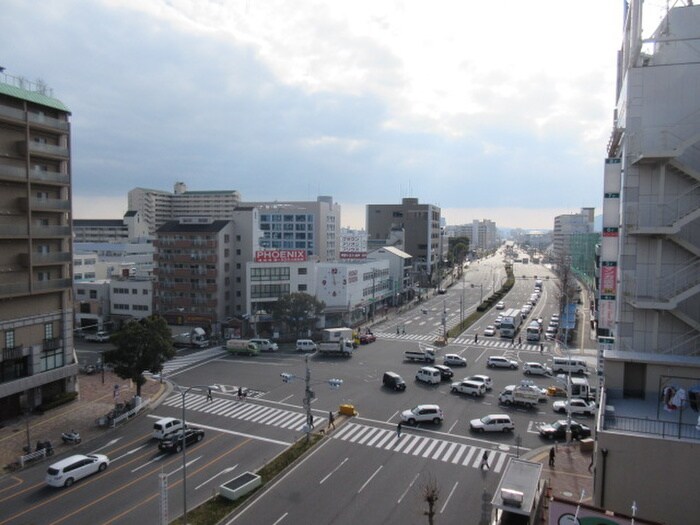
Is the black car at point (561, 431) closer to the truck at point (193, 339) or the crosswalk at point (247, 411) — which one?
the crosswalk at point (247, 411)

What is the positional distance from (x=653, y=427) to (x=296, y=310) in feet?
145

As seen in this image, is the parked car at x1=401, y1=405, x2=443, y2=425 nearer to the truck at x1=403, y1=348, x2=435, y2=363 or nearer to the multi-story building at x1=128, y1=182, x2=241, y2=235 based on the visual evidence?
the truck at x1=403, y1=348, x2=435, y2=363

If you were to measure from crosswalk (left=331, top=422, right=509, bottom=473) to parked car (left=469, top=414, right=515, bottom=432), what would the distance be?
2.24 m

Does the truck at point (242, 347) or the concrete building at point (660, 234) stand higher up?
the concrete building at point (660, 234)

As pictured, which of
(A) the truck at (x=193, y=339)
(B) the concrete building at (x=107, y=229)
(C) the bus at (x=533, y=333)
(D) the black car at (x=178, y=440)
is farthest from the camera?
(B) the concrete building at (x=107, y=229)

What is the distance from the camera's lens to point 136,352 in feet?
110

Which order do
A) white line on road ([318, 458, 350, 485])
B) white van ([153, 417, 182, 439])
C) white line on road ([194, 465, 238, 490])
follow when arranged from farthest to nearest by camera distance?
white van ([153, 417, 182, 439]), white line on road ([318, 458, 350, 485]), white line on road ([194, 465, 238, 490])

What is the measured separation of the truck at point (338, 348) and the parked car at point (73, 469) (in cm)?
2605

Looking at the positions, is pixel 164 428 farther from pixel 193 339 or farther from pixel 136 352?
pixel 193 339

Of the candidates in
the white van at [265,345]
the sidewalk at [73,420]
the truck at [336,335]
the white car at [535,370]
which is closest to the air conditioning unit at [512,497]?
the sidewalk at [73,420]

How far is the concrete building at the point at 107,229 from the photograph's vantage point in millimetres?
135000

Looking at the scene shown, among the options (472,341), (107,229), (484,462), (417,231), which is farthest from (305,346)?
(107,229)

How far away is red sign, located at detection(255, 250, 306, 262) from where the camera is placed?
192ft

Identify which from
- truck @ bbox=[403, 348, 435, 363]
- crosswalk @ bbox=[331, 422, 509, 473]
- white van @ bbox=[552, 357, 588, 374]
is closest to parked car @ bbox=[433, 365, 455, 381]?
truck @ bbox=[403, 348, 435, 363]
